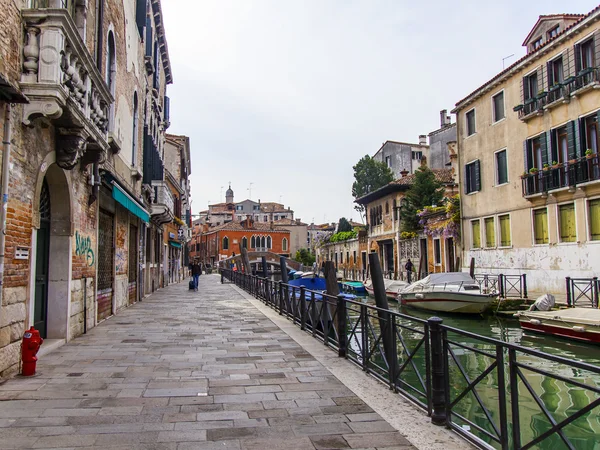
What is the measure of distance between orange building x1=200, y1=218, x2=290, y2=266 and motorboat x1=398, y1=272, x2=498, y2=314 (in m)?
52.3

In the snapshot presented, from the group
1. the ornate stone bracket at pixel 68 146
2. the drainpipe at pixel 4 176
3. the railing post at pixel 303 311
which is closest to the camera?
the drainpipe at pixel 4 176

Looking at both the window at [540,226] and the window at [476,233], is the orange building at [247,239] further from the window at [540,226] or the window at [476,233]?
the window at [540,226]

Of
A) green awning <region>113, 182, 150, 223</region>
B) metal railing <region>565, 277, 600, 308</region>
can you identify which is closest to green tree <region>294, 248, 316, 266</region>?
metal railing <region>565, 277, 600, 308</region>

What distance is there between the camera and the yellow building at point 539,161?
637 inches

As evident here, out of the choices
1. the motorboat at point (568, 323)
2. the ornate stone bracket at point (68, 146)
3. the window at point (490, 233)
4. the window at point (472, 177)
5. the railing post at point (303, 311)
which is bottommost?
the motorboat at point (568, 323)

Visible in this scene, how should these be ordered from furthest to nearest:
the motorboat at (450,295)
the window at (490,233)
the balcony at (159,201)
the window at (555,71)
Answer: the window at (490,233) → the balcony at (159,201) → the window at (555,71) → the motorboat at (450,295)

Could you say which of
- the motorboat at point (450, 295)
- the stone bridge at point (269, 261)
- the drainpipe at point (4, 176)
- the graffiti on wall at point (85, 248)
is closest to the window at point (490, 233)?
the motorboat at point (450, 295)

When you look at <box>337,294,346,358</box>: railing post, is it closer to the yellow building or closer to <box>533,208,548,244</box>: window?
the yellow building

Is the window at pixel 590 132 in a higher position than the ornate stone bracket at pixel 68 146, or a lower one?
higher

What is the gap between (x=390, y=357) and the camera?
207 inches

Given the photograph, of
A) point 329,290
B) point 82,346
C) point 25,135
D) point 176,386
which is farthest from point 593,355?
point 25,135

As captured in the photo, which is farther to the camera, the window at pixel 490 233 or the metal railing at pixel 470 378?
the window at pixel 490 233

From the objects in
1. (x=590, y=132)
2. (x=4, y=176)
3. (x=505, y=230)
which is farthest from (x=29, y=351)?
(x=505, y=230)

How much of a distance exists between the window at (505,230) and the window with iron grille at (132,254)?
47.2ft
